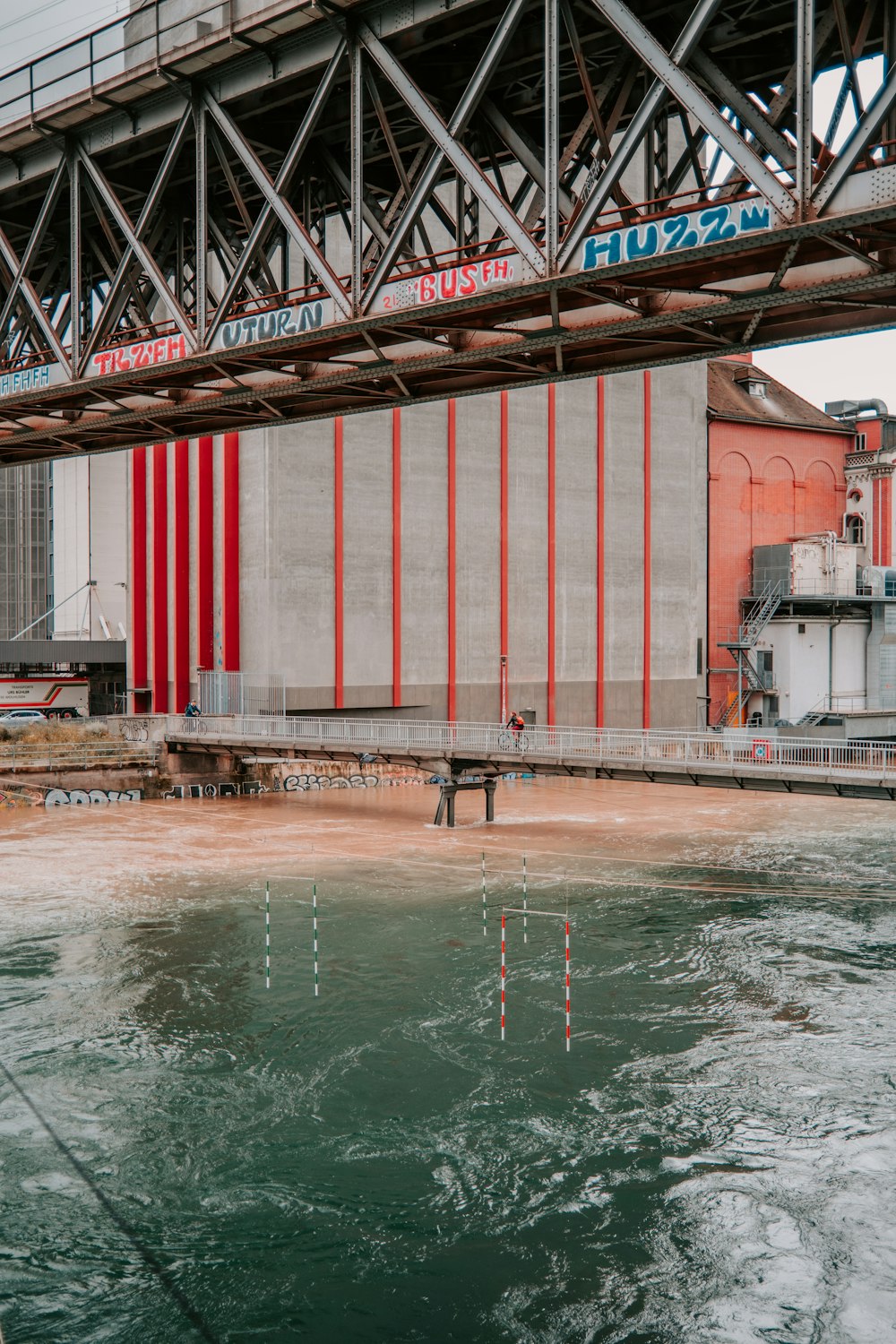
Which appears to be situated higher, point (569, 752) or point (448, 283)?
point (448, 283)

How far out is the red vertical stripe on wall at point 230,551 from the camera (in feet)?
160

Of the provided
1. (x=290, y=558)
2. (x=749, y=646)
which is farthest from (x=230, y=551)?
(x=749, y=646)

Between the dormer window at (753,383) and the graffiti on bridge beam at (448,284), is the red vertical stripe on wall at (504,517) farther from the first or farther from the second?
the graffiti on bridge beam at (448,284)

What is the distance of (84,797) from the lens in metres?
42.7

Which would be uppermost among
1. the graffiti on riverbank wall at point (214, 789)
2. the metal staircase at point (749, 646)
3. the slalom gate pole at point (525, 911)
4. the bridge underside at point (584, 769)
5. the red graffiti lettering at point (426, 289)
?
the red graffiti lettering at point (426, 289)

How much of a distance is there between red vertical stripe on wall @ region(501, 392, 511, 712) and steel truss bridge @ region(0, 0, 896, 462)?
3375 centimetres

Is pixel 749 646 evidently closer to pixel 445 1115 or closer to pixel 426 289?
pixel 445 1115

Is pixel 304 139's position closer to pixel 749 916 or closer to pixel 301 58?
pixel 301 58

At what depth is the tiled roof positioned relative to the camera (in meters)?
63.4

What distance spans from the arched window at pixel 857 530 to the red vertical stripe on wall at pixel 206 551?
Answer: 36979 millimetres

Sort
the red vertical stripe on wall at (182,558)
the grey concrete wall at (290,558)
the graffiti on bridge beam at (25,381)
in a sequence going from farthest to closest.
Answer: the red vertical stripe on wall at (182,558) → the grey concrete wall at (290,558) → the graffiti on bridge beam at (25,381)

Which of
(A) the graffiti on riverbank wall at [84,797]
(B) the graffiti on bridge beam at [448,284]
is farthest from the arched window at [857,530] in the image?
(B) the graffiti on bridge beam at [448,284]

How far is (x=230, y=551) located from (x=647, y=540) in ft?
72.9

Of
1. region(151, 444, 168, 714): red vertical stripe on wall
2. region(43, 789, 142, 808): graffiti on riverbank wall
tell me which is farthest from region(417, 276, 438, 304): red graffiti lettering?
region(151, 444, 168, 714): red vertical stripe on wall
